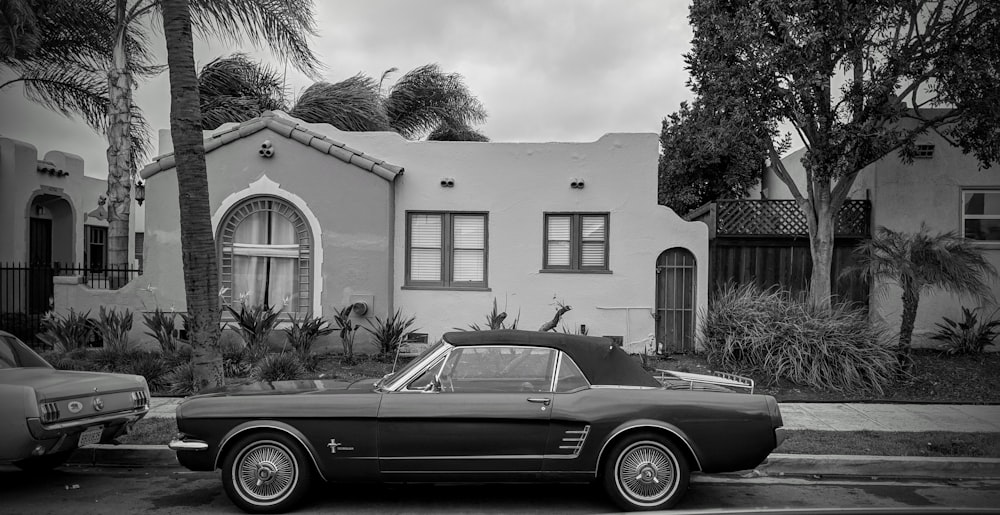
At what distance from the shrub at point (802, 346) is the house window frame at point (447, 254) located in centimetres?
417

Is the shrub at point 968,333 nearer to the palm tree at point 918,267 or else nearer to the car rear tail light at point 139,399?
the palm tree at point 918,267

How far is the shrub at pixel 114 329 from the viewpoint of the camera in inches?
462

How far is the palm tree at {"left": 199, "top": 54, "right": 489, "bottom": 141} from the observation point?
1941cm

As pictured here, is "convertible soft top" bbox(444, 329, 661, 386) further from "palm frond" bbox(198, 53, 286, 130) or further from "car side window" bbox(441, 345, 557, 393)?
"palm frond" bbox(198, 53, 286, 130)

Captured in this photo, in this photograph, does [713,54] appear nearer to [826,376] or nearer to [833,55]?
[833,55]

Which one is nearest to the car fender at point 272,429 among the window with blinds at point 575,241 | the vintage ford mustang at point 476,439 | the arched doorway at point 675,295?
the vintage ford mustang at point 476,439

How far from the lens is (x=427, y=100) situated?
23266mm

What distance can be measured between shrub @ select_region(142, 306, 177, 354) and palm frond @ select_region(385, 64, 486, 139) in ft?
39.7

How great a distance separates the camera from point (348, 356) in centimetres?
1204

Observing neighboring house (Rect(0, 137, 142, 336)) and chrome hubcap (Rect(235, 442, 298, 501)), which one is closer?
chrome hubcap (Rect(235, 442, 298, 501))

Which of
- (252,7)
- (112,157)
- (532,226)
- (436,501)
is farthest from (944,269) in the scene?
(112,157)

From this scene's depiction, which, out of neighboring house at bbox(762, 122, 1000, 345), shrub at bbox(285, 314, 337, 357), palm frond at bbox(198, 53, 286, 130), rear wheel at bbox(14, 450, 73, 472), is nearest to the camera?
rear wheel at bbox(14, 450, 73, 472)

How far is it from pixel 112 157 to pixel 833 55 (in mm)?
12829

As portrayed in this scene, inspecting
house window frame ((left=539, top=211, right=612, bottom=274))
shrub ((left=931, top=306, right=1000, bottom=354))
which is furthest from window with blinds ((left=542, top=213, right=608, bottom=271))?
shrub ((left=931, top=306, right=1000, bottom=354))
